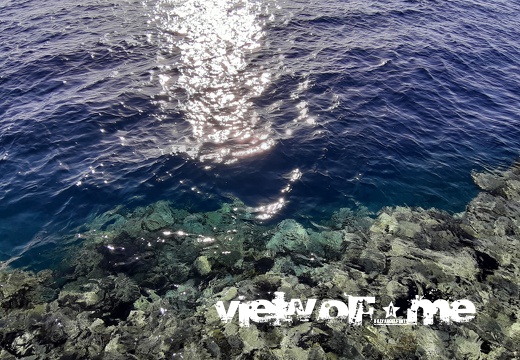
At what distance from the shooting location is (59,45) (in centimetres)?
2788

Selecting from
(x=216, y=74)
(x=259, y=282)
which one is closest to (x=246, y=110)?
(x=216, y=74)

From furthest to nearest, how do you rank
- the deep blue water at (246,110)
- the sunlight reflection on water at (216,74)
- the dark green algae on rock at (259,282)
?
the sunlight reflection on water at (216,74)
the deep blue water at (246,110)
the dark green algae on rock at (259,282)

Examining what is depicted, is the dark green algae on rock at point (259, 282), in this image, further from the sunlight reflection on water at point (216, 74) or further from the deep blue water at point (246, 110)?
the sunlight reflection on water at point (216, 74)

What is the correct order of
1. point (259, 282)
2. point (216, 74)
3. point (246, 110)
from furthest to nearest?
point (216, 74)
point (246, 110)
point (259, 282)

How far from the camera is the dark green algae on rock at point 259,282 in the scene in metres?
11.4

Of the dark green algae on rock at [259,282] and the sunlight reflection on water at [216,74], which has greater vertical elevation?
the sunlight reflection on water at [216,74]

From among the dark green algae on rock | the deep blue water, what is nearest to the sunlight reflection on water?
the deep blue water

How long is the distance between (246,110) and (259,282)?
1128 cm

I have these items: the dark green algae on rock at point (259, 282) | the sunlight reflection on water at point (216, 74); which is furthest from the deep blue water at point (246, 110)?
the dark green algae on rock at point (259, 282)

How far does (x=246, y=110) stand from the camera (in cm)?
2119

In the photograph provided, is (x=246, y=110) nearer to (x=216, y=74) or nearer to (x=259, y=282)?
(x=216, y=74)

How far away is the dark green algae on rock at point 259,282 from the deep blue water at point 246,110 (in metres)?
1.23

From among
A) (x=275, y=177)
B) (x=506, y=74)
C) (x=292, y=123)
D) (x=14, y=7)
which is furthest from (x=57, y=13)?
(x=506, y=74)

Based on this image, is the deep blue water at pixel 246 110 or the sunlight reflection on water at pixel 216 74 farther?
the sunlight reflection on water at pixel 216 74
